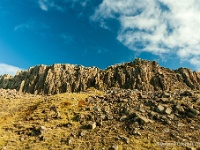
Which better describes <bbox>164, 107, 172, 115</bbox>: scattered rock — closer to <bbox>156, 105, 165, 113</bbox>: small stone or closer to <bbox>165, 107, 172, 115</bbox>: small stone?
<bbox>165, 107, 172, 115</bbox>: small stone

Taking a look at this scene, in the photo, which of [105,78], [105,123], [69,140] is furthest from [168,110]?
[105,78]

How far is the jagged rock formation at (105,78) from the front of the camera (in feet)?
245

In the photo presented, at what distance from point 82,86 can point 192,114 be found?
61.1 m

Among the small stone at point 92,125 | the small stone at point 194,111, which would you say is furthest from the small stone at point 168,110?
the small stone at point 92,125

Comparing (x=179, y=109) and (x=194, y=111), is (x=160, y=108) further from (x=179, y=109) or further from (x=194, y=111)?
(x=194, y=111)

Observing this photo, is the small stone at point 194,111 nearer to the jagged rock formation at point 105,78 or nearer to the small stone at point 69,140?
the small stone at point 69,140

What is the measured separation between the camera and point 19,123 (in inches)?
1054

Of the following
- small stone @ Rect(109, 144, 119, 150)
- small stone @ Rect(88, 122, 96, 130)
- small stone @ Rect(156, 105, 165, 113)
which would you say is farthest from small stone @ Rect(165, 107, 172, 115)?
small stone @ Rect(88, 122, 96, 130)

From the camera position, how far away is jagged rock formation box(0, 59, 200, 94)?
74.6 meters

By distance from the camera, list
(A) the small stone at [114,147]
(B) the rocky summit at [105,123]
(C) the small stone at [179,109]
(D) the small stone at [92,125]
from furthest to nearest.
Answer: (C) the small stone at [179,109] < (D) the small stone at [92,125] < (B) the rocky summit at [105,123] < (A) the small stone at [114,147]

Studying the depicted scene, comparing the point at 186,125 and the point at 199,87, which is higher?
the point at 199,87

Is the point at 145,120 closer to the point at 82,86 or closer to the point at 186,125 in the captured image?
the point at 186,125

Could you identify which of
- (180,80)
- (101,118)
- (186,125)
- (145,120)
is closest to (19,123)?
(101,118)

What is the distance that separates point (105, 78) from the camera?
81750 millimetres
